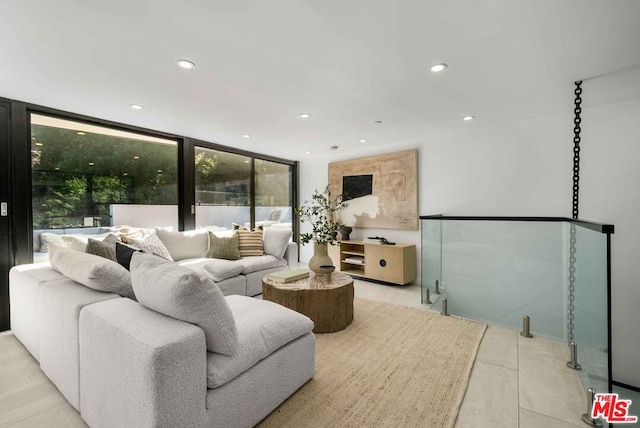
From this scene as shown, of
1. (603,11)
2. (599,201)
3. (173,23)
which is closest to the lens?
(603,11)

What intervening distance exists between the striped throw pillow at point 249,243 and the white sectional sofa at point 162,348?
211cm

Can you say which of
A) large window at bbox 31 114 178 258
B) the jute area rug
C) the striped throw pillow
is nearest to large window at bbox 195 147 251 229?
large window at bbox 31 114 178 258

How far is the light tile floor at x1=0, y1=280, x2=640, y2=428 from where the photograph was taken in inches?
63.7

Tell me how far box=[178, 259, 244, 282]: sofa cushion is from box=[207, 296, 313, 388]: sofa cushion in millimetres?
1276

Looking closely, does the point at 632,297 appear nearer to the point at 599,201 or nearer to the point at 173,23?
the point at 599,201

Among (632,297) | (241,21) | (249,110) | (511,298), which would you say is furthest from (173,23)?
(632,297)

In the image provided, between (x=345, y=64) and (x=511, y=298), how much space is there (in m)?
2.80

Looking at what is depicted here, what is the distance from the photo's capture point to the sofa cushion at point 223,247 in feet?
12.5

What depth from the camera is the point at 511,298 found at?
9.86 ft

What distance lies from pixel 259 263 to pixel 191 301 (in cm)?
258

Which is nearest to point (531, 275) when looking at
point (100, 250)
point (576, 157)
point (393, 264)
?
point (576, 157)

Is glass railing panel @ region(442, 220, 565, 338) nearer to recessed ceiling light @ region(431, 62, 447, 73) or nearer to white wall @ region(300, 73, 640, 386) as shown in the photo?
white wall @ region(300, 73, 640, 386)

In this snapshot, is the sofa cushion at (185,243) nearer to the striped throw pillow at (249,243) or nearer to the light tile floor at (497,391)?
the striped throw pillow at (249,243)

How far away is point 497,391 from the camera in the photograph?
1883mm
